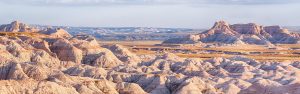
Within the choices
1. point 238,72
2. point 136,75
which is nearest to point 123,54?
point 238,72

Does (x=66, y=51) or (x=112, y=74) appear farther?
(x=66, y=51)

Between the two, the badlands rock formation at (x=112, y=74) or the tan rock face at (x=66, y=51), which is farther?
the tan rock face at (x=66, y=51)

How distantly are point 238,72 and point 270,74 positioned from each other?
6583 millimetres

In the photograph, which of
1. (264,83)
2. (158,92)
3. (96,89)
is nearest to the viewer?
(96,89)

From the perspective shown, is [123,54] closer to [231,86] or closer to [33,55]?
[33,55]

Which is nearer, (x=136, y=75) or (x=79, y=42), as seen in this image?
(x=136, y=75)

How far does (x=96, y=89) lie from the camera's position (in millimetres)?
71812

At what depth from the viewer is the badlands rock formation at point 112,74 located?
72000 mm

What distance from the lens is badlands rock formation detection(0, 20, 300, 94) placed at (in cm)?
7200

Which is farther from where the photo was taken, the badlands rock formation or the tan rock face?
the tan rock face

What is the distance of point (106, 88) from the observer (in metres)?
74.5

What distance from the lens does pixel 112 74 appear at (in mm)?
95750

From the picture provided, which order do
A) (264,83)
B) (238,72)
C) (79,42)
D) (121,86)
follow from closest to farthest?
1. (121,86)
2. (264,83)
3. (238,72)
4. (79,42)

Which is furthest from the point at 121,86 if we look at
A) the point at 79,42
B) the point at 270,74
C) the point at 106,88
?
the point at 79,42
